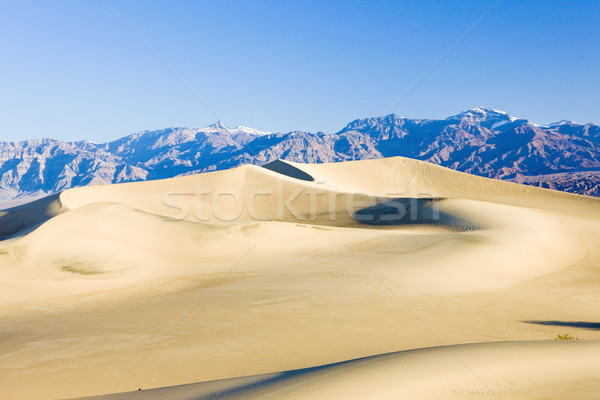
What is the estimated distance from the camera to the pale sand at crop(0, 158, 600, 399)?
5.18 m

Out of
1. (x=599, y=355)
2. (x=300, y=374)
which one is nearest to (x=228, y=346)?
(x=300, y=374)

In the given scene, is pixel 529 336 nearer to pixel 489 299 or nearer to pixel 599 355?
pixel 599 355

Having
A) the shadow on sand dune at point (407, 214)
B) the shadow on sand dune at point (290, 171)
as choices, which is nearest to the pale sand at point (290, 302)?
the shadow on sand dune at point (407, 214)

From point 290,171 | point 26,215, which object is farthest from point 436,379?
point 290,171

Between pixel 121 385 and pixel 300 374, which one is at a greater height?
pixel 300 374

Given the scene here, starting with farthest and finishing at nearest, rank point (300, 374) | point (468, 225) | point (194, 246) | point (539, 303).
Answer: point (468, 225) < point (194, 246) < point (539, 303) < point (300, 374)

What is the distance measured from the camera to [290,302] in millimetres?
9570

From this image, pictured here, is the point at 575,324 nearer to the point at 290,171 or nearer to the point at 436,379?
the point at 436,379

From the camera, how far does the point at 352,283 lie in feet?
37.8

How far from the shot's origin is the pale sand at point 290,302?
518cm

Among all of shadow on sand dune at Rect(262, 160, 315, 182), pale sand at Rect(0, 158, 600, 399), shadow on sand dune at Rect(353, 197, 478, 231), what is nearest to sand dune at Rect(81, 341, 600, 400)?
pale sand at Rect(0, 158, 600, 399)

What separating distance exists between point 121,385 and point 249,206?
3127 cm

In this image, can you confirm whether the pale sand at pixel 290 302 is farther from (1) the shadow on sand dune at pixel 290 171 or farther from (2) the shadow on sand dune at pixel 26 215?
(1) the shadow on sand dune at pixel 290 171

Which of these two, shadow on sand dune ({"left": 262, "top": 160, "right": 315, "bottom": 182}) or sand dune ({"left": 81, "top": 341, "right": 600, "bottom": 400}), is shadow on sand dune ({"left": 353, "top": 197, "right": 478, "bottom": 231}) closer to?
shadow on sand dune ({"left": 262, "top": 160, "right": 315, "bottom": 182})
